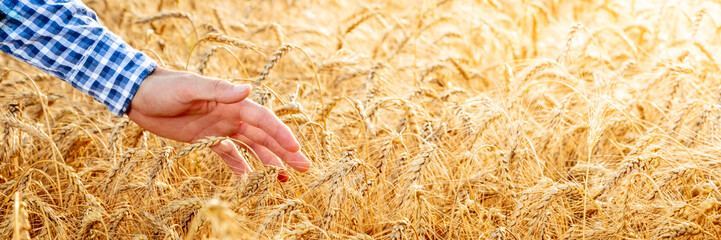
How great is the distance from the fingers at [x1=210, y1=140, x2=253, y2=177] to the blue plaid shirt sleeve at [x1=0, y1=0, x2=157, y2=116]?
327mm

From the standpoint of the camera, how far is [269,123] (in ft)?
6.46

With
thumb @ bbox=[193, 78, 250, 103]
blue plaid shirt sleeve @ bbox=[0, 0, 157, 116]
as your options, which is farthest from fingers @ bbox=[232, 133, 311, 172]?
blue plaid shirt sleeve @ bbox=[0, 0, 157, 116]

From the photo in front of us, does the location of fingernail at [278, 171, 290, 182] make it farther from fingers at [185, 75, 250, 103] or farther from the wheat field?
fingers at [185, 75, 250, 103]

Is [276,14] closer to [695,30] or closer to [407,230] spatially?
[695,30]

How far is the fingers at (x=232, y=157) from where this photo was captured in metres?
2.07

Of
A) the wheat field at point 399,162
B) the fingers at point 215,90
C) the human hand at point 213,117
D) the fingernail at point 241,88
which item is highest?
the fingernail at point 241,88

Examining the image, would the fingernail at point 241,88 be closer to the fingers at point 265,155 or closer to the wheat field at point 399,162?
the wheat field at point 399,162

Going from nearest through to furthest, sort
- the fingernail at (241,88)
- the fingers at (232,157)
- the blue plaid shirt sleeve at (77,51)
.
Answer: the fingernail at (241,88) → the blue plaid shirt sleeve at (77,51) → the fingers at (232,157)

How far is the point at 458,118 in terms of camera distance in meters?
2.52

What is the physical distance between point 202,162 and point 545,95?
5.13 ft

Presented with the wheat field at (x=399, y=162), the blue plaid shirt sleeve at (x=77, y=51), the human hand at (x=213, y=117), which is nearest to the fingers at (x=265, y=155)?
the human hand at (x=213, y=117)

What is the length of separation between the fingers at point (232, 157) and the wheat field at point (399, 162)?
3.8 inches

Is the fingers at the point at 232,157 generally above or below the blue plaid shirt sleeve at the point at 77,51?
below

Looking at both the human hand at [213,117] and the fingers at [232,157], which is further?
the fingers at [232,157]
